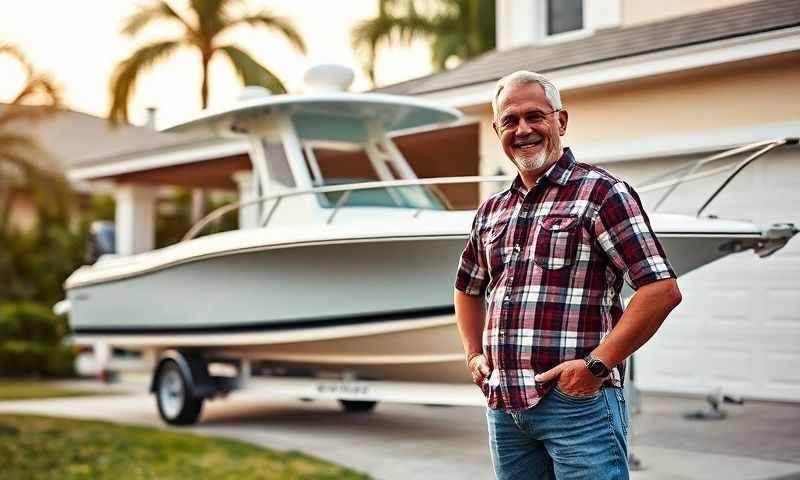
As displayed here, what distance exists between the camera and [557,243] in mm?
2811

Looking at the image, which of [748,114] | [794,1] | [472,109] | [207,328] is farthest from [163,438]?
[794,1]

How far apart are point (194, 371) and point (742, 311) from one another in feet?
16.3

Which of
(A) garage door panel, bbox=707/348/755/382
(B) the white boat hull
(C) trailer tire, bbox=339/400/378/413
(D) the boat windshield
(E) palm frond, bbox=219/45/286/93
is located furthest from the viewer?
(E) palm frond, bbox=219/45/286/93

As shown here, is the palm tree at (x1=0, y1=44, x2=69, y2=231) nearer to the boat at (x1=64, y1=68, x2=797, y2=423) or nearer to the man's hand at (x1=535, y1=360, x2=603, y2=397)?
the boat at (x1=64, y1=68, x2=797, y2=423)

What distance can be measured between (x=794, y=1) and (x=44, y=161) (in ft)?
53.5

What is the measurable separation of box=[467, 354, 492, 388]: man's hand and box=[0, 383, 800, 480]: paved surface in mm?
3578

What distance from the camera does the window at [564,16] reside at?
41.5 feet

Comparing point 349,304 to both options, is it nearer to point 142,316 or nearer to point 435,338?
point 435,338

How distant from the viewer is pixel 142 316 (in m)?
9.84

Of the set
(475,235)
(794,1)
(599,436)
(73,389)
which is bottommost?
(73,389)

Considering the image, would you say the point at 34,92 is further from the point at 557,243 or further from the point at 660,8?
the point at 557,243

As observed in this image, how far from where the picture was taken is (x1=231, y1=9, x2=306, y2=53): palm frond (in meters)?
21.4

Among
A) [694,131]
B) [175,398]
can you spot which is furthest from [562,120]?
[175,398]

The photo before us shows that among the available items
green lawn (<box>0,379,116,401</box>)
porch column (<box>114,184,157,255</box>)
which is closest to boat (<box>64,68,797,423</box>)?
green lawn (<box>0,379,116,401</box>)
